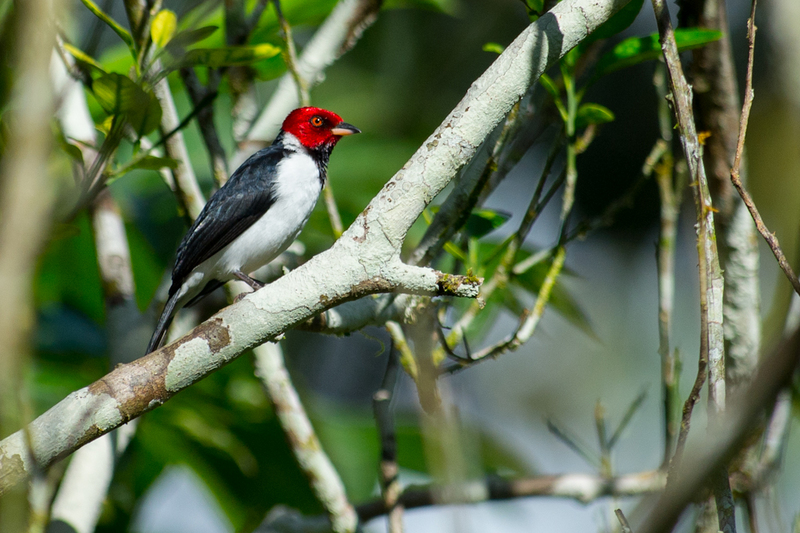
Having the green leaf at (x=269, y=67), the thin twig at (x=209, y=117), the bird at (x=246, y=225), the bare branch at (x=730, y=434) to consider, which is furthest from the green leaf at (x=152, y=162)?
the bare branch at (x=730, y=434)

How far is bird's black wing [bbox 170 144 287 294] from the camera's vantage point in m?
3.53

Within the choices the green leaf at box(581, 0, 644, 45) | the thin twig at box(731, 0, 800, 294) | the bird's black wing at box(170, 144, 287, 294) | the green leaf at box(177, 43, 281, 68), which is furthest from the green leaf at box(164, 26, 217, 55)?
the thin twig at box(731, 0, 800, 294)

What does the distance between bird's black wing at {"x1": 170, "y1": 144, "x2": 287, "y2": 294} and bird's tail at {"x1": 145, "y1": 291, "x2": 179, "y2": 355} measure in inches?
2.2

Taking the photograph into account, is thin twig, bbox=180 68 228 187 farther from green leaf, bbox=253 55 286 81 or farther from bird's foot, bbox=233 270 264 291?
bird's foot, bbox=233 270 264 291

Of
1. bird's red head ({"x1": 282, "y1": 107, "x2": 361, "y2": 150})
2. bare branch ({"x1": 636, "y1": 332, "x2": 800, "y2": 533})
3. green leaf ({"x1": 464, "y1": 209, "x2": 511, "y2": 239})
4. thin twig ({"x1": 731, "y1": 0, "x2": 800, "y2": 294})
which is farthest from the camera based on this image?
bird's red head ({"x1": 282, "y1": 107, "x2": 361, "y2": 150})

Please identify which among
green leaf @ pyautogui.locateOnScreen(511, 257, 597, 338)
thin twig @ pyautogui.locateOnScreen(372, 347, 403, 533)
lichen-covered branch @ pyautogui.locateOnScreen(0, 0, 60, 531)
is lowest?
thin twig @ pyautogui.locateOnScreen(372, 347, 403, 533)

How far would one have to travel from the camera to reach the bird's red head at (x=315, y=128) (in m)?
4.32

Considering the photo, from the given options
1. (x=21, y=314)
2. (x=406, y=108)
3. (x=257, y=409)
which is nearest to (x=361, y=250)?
(x=21, y=314)

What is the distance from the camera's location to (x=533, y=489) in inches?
133

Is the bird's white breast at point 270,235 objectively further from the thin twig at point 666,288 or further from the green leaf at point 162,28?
the thin twig at point 666,288

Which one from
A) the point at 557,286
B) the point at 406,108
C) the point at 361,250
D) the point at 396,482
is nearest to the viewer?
the point at 361,250

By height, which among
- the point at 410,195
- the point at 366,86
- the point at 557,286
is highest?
the point at 366,86

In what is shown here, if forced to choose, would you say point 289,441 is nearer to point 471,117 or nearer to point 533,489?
point 533,489

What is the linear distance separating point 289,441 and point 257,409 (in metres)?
0.87
